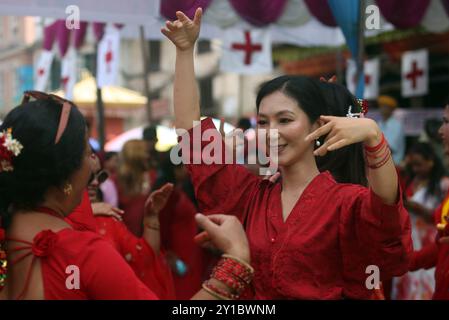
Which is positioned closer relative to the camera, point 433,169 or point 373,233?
point 373,233

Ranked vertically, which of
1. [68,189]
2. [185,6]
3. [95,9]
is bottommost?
[68,189]

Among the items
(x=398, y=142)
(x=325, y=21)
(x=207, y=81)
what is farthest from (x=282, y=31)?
(x=207, y=81)

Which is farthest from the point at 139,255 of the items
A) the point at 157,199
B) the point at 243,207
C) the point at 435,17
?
the point at 435,17

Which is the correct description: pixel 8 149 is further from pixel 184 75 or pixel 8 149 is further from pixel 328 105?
pixel 328 105

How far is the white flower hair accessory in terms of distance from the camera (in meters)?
1.88

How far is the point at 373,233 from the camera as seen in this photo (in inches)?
86.6

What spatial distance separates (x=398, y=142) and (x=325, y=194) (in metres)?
6.10

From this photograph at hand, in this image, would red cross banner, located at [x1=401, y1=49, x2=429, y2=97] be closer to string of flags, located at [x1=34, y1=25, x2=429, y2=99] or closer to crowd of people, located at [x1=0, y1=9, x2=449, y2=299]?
string of flags, located at [x1=34, y1=25, x2=429, y2=99]

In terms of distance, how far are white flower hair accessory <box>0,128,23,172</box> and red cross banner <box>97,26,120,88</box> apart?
500cm

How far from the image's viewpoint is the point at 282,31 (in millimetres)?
7320

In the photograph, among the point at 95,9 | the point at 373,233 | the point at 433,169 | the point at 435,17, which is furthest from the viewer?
the point at 435,17

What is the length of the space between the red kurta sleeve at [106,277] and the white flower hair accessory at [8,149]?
295 mm

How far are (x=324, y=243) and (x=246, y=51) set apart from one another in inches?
195

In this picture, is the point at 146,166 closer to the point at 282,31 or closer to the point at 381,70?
the point at 282,31
